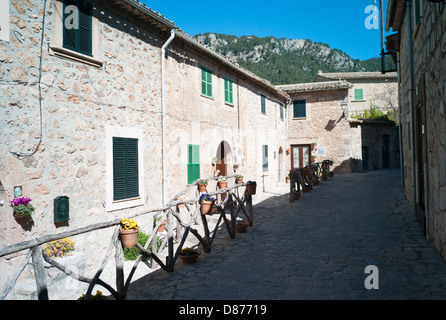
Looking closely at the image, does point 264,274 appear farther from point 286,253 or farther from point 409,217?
point 409,217

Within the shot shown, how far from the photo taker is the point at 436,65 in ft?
15.5

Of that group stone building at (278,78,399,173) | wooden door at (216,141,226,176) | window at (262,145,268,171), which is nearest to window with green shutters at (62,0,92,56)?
wooden door at (216,141,226,176)

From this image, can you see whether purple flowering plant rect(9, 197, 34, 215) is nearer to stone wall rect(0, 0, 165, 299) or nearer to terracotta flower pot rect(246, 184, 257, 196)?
stone wall rect(0, 0, 165, 299)

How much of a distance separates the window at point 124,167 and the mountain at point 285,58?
4192 centimetres

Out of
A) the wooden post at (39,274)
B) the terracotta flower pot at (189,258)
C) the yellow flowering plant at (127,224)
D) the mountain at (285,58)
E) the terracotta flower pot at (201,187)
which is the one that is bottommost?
the terracotta flower pot at (189,258)

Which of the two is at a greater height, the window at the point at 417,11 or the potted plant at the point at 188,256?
the window at the point at 417,11

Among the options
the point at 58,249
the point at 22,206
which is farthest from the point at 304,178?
the point at 22,206

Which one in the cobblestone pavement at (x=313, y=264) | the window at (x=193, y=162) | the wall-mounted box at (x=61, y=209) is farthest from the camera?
the window at (x=193, y=162)

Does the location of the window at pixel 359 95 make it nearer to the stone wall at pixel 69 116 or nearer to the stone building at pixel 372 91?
the stone building at pixel 372 91

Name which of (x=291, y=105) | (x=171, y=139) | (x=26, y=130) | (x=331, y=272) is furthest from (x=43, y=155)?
(x=291, y=105)

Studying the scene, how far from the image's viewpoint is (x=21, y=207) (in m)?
5.00

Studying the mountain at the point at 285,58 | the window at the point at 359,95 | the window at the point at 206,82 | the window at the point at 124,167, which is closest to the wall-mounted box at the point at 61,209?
the window at the point at 124,167

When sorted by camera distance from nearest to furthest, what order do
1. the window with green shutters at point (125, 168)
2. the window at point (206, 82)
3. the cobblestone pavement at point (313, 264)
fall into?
the cobblestone pavement at point (313, 264) < the window with green shutters at point (125, 168) < the window at point (206, 82)

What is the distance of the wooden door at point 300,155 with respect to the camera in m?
21.1
